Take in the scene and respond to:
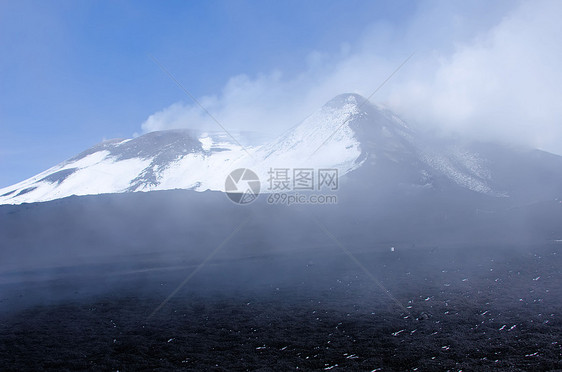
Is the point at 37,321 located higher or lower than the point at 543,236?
lower

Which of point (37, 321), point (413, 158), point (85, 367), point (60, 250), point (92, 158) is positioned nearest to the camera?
point (85, 367)

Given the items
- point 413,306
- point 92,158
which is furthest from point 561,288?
point 92,158

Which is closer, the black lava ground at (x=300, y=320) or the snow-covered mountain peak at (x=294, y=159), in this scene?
the black lava ground at (x=300, y=320)

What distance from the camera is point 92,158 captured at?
105312 mm

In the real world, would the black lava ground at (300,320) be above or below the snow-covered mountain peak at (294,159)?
below

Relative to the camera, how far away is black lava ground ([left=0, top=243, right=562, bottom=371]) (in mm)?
9094

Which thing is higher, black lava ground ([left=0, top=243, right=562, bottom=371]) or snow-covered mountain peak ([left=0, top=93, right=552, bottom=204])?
snow-covered mountain peak ([left=0, top=93, right=552, bottom=204])

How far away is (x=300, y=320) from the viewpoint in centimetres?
1224

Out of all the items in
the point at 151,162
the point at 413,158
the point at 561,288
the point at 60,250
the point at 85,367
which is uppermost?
the point at 151,162

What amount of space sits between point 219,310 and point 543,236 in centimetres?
3010

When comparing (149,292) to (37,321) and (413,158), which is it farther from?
(413,158)

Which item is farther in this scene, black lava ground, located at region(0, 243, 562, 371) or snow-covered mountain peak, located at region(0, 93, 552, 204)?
snow-covered mountain peak, located at region(0, 93, 552, 204)

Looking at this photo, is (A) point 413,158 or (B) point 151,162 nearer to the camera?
(A) point 413,158

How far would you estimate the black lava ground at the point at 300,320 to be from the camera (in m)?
9.09
